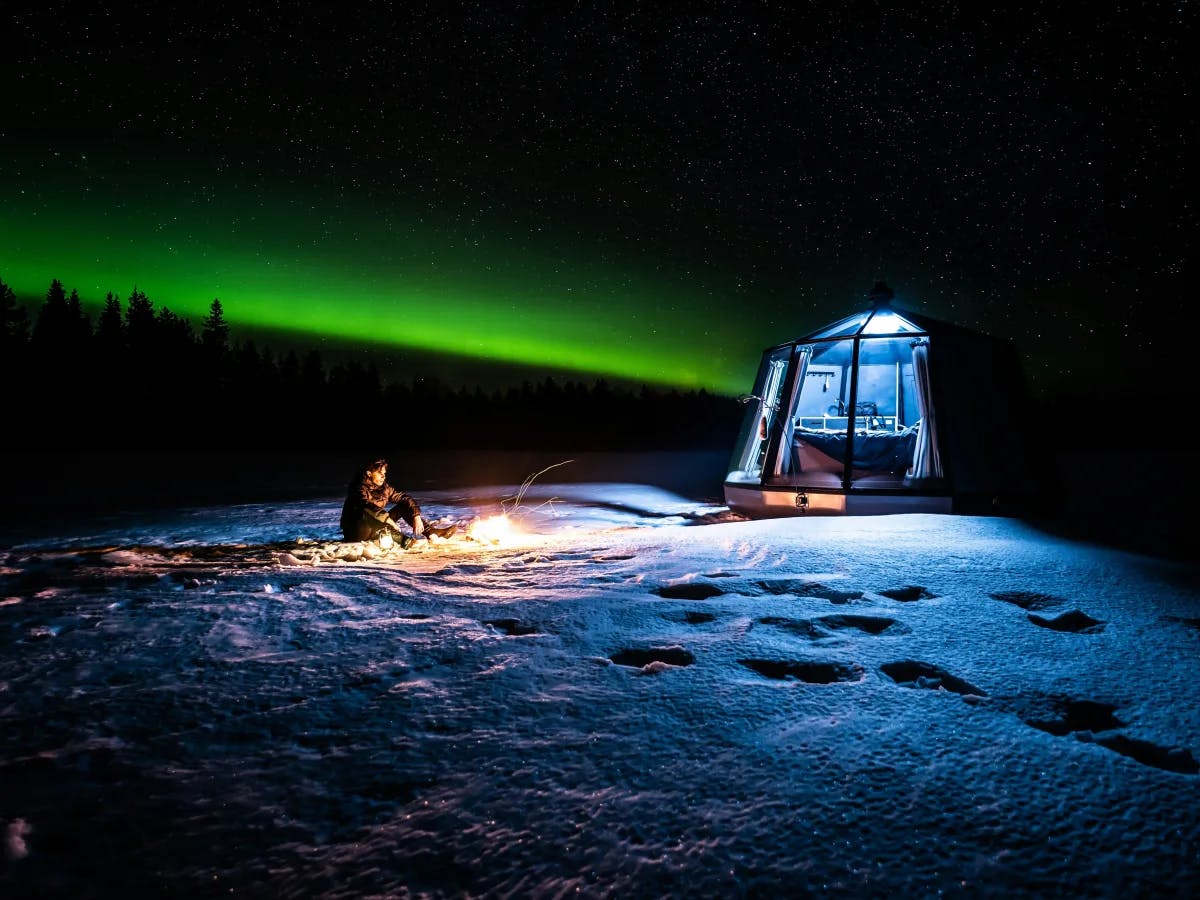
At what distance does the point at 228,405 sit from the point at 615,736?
48.7m

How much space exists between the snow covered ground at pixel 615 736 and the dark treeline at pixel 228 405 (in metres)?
35.4

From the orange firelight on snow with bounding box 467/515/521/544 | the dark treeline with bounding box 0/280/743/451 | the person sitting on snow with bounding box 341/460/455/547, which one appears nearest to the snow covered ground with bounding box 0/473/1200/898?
the person sitting on snow with bounding box 341/460/455/547

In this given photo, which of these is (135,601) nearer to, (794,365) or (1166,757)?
(1166,757)

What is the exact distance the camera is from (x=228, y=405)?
42.2m

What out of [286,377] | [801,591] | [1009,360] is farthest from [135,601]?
[286,377]

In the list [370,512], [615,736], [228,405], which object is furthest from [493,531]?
[228,405]

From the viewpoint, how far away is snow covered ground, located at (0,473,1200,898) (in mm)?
1441

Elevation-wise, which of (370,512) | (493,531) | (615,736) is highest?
(370,512)

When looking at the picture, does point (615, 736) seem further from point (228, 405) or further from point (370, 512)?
point (228, 405)

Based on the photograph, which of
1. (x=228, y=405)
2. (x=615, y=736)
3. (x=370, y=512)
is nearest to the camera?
(x=615, y=736)

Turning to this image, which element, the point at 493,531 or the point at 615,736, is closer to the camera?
the point at 615,736

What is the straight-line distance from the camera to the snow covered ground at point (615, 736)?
144cm

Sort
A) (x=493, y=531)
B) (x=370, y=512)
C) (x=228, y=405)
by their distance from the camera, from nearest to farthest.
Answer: (x=370, y=512) < (x=493, y=531) < (x=228, y=405)

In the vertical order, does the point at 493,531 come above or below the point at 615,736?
below
